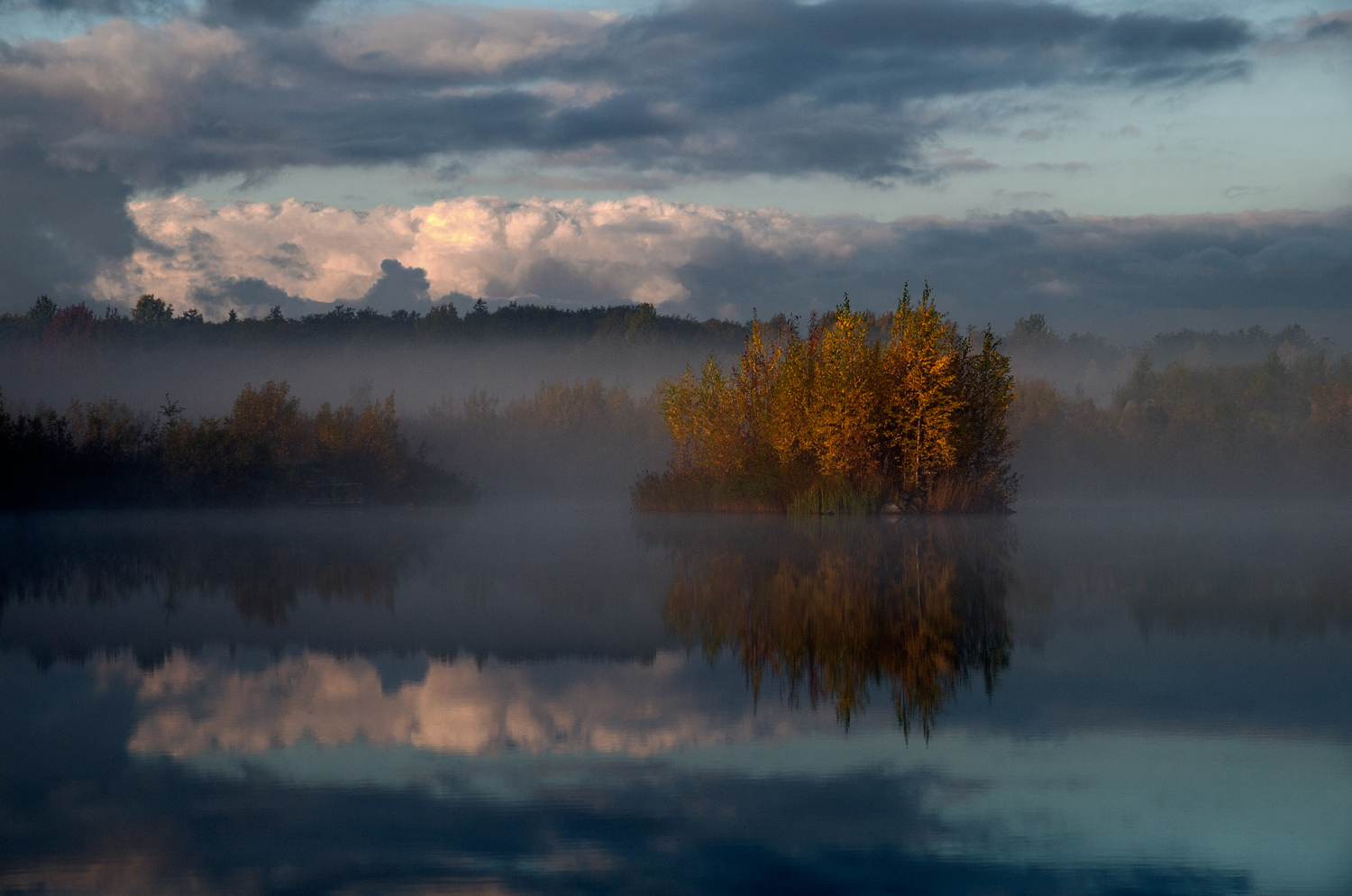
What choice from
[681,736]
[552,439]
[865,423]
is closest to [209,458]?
[865,423]

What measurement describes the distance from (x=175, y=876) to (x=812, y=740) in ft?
9.00

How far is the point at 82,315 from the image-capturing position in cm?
8788

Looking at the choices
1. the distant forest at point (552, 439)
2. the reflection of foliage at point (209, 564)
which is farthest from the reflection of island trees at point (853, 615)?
the distant forest at point (552, 439)

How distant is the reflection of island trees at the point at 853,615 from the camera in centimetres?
666

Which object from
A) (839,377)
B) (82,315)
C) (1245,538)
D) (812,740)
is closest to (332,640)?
(812,740)

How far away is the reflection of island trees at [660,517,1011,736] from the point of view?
6.66 metres

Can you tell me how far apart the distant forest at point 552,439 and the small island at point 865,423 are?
973mm

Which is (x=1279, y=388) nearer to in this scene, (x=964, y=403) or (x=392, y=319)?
(x=964, y=403)

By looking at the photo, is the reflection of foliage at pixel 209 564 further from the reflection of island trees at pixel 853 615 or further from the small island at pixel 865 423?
the small island at pixel 865 423

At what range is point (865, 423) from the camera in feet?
82.2

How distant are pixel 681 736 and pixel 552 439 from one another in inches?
2020

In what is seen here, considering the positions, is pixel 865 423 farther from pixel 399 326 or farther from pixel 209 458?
pixel 399 326

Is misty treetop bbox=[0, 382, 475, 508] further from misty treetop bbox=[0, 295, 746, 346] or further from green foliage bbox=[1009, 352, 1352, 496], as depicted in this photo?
misty treetop bbox=[0, 295, 746, 346]

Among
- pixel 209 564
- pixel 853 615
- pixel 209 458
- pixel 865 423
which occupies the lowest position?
pixel 209 564
